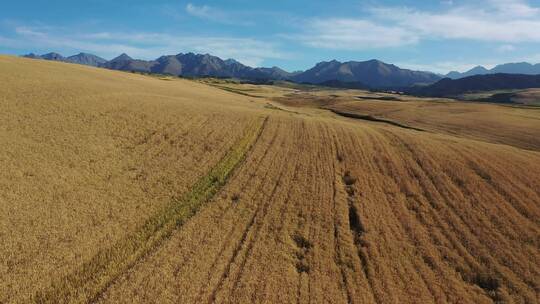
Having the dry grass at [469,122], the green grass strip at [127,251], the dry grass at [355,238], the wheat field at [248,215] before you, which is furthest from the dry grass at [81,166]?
the dry grass at [469,122]

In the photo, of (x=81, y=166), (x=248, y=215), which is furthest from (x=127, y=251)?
(x=81, y=166)

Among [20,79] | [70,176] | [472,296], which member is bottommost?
[472,296]

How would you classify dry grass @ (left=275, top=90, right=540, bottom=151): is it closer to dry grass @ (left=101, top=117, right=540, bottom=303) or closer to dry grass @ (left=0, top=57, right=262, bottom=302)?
dry grass @ (left=101, top=117, right=540, bottom=303)

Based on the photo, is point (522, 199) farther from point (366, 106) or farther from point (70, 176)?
point (366, 106)

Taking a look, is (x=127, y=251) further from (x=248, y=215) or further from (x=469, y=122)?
(x=469, y=122)

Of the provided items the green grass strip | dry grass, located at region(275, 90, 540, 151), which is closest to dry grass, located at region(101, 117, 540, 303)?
the green grass strip

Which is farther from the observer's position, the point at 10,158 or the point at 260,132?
the point at 260,132

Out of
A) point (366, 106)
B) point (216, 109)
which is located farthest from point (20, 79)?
point (366, 106)
